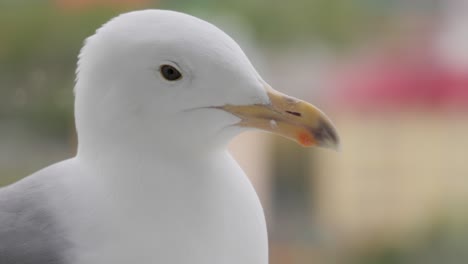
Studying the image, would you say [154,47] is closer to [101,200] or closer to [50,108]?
[101,200]

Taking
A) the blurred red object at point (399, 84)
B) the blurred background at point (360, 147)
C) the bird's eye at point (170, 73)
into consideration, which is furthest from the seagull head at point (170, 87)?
the blurred red object at point (399, 84)

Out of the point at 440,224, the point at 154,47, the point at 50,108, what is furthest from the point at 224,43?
the point at 440,224

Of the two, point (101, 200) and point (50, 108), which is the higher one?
point (50, 108)

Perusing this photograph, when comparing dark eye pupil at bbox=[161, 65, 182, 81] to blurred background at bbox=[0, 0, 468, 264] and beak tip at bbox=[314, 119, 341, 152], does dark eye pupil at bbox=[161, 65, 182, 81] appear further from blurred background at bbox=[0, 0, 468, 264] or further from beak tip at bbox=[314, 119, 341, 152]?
blurred background at bbox=[0, 0, 468, 264]

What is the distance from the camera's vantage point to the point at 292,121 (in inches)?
21.3

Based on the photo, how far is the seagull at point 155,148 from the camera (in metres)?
0.52

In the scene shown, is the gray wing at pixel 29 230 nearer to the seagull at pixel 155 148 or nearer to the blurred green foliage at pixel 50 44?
the seagull at pixel 155 148

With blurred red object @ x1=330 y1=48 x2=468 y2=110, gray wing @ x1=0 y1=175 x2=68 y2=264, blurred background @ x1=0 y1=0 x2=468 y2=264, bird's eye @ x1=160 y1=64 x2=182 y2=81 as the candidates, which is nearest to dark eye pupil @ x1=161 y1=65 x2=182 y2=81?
bird's eye @ x1=160 y1=64 x2=182 y2=81

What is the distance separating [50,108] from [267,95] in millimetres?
783

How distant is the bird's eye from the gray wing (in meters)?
0.11

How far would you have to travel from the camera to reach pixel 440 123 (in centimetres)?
251

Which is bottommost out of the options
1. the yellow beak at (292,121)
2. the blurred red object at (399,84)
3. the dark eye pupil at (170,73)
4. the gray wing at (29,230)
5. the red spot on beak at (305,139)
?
the gray wing at (29,230)

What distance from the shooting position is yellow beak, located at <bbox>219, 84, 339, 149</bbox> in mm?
532

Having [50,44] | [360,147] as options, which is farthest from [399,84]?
[50,44]
